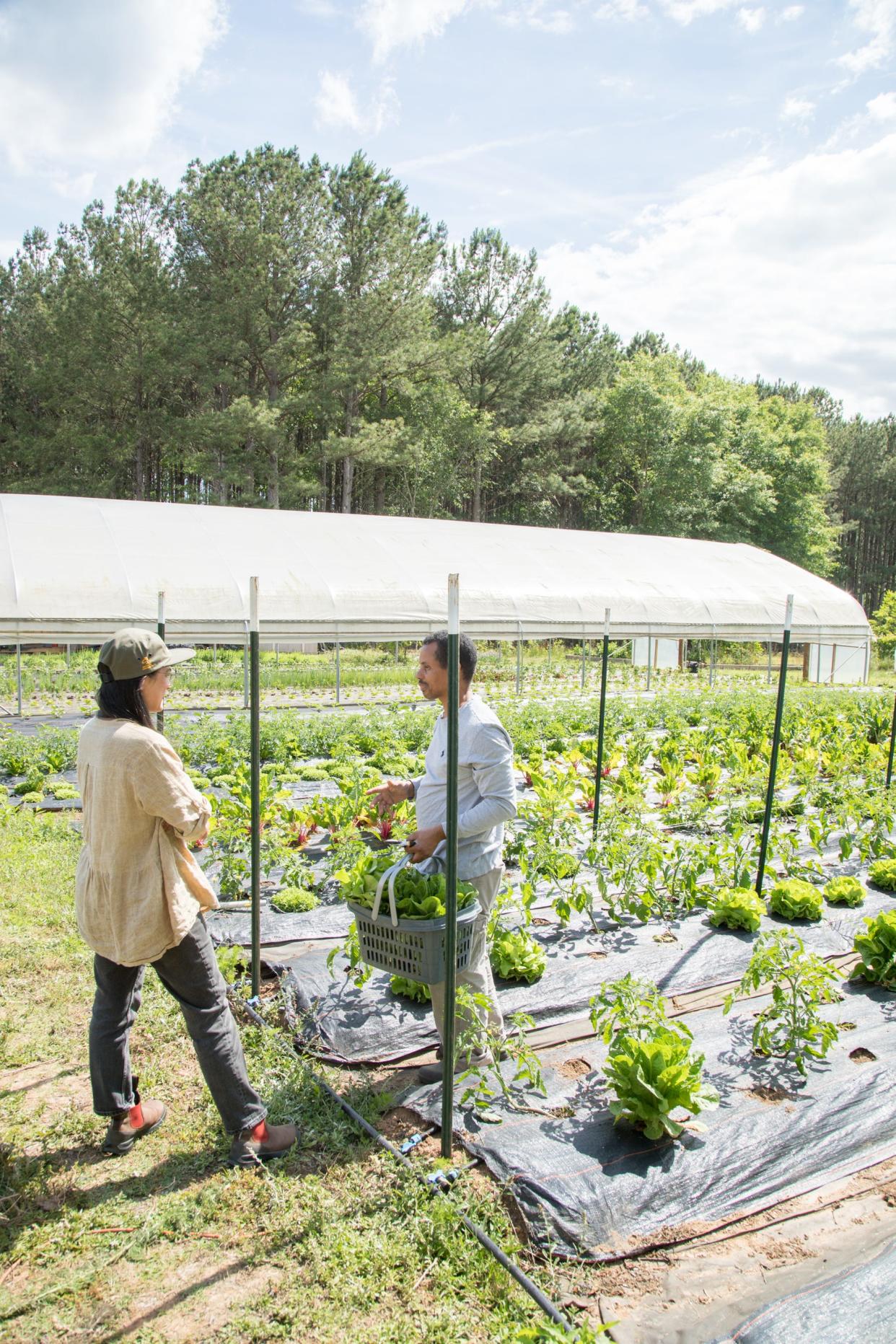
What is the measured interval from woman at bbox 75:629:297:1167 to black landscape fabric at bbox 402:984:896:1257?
2.39ft

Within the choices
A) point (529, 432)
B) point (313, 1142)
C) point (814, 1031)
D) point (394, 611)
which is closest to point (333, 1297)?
point (313, 1142)

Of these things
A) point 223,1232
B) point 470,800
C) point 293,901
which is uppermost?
point 470,800

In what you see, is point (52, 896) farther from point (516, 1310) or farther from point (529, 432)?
point (529, 432)

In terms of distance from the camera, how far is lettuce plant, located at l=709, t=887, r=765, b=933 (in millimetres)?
4520

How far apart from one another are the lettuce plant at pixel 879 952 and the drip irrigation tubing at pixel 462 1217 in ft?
7.49

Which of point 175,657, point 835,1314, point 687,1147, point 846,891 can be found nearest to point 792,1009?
point 687,1147

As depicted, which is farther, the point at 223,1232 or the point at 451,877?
the point at 451,877

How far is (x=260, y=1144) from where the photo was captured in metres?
2.79

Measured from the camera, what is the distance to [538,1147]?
9.00 feet

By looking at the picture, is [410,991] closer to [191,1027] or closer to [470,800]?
[470,800]

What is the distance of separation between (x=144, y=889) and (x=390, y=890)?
729 millimetres

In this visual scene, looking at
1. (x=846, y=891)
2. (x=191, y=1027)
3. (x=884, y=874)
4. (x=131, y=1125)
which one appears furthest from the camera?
(x=884, y=874)

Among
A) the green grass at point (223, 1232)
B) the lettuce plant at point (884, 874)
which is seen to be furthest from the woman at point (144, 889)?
the lettuce plant at point (884, 874)

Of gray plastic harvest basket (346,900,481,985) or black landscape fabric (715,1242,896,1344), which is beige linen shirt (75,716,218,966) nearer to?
gray plastic harvest basket (346,900,481,985)
